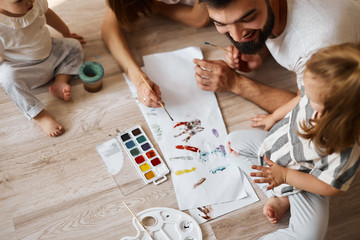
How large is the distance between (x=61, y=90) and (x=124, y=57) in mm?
270

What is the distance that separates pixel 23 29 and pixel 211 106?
2.37 ft

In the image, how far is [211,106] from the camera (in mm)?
1426

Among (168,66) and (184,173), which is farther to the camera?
(168,66)

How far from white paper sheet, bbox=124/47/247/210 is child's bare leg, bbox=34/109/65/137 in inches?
12.5

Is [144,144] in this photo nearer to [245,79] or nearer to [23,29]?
[245,79]

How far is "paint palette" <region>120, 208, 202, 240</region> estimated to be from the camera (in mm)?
1174

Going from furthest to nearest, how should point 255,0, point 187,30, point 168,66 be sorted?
point 187,30 < point 168,66 < point 255,0

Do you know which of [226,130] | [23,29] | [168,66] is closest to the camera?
[23,29]

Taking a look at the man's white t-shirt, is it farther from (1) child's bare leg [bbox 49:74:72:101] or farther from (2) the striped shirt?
(1) child's bare leg [bbox 49:74:72:101]

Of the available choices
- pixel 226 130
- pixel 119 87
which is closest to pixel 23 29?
pixel 119 87

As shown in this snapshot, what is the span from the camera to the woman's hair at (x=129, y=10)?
1394 millimetres

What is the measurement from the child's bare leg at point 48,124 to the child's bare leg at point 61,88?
0.30 ft

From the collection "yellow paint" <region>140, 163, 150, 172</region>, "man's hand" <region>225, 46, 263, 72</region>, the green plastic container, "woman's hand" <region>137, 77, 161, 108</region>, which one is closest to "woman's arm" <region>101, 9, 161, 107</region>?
"woman's hand" <region>137, 77, 161, 108</region>

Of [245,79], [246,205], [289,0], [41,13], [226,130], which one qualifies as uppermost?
[289,0]
